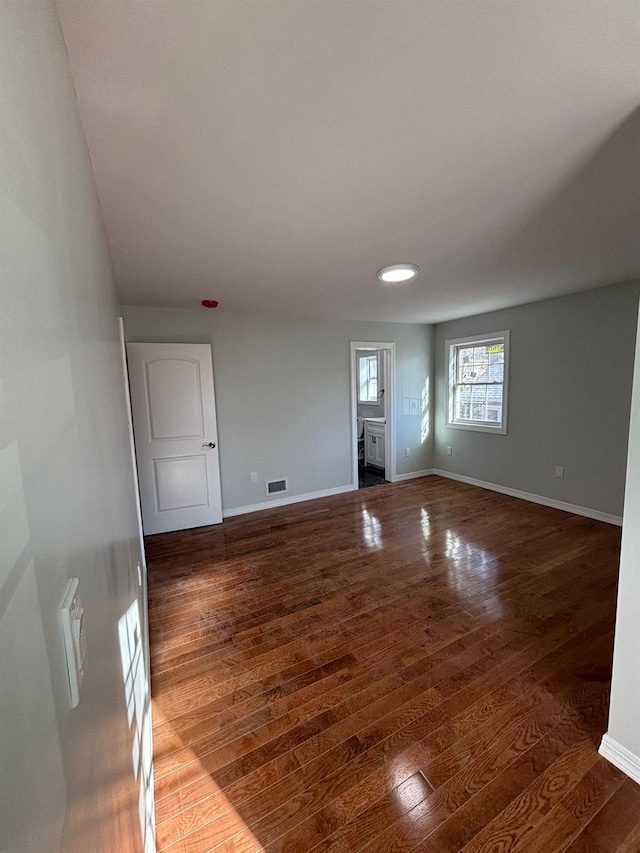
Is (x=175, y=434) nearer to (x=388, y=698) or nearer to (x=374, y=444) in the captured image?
(x=388, y=698)

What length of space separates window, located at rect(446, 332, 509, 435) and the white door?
11.3ft

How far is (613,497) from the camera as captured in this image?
3594 millimetres

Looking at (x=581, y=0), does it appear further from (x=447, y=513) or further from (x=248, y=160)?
(x=447, y=513)

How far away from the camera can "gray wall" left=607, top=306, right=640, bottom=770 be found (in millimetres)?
1367

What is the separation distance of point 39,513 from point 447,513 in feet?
13.7

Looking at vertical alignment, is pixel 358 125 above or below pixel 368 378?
above

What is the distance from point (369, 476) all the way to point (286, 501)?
5.64 ft

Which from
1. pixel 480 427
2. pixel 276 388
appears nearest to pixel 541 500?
pixel 480 427

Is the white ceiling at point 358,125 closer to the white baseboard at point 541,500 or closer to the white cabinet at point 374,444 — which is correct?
the white baseboard at point 541,500

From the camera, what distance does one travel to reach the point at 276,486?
4.50m

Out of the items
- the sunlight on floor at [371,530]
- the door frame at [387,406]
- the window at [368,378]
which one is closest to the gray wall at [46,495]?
the sunlight on floor at [371,530]

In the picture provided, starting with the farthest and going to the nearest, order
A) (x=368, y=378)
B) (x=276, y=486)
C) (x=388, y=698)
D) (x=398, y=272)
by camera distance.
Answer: (x=368, y=378) < (x=276, y=486) < (x=398, y=272) < (x=388, y=698)

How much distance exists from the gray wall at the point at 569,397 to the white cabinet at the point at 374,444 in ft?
5.01

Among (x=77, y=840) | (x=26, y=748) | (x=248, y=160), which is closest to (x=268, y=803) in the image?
(x=77, y=840)
